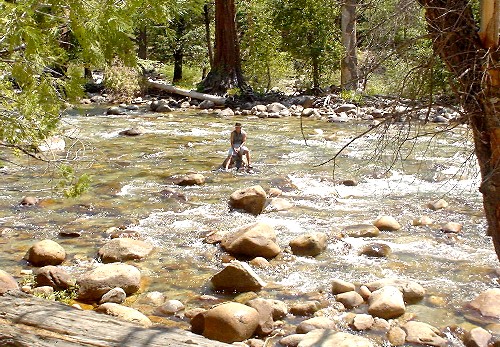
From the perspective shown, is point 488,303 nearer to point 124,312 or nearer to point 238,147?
point 124,312

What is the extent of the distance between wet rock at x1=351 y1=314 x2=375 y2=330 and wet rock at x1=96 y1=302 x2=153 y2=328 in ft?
A: 5.73

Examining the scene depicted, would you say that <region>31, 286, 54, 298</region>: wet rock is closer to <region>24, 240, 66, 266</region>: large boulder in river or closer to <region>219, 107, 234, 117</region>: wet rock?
<region>24, 240, 66, 266</region>: large boulder in river

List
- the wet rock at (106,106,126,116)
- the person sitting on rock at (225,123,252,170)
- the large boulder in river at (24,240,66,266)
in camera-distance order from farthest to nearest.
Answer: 1. the wet rock at (106,106,126,116)
2. the person sitting on rock at (225,123,252,170)
3. the large boulder in river at (24,240,66,266)

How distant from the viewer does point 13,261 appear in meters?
6.91

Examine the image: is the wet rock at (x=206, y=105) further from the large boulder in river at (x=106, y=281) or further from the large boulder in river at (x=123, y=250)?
the large boulder in river at (x=106, y=281)

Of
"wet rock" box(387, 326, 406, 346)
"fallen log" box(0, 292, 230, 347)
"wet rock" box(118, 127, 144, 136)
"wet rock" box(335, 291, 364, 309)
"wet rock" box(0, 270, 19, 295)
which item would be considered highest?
"wet rock" box(118, 127, 144, 136)

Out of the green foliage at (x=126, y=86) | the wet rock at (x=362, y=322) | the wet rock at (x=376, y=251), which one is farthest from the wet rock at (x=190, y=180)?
the green foliage at (x=126, y=86)

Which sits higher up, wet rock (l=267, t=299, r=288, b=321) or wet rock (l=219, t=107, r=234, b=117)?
wet rock (l=219, t=107, r=234, b=117)

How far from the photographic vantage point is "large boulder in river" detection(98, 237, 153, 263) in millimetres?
6982

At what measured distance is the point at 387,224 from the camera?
8.17 meters

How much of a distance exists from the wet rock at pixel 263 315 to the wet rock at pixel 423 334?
1.14 m

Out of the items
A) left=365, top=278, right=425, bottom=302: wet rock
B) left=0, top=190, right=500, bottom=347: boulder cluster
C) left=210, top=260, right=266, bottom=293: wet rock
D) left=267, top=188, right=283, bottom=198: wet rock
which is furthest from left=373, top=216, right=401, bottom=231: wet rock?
left=210, top=260, right=266, bottom=293: wet rock

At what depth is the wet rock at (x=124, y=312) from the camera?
17.1 ft

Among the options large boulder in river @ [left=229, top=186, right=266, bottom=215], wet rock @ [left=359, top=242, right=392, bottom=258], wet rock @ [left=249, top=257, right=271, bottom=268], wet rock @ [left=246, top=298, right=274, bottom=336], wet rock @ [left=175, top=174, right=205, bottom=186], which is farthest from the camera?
wet rock @ [left=175, top=174, right=205, bottom=186]
